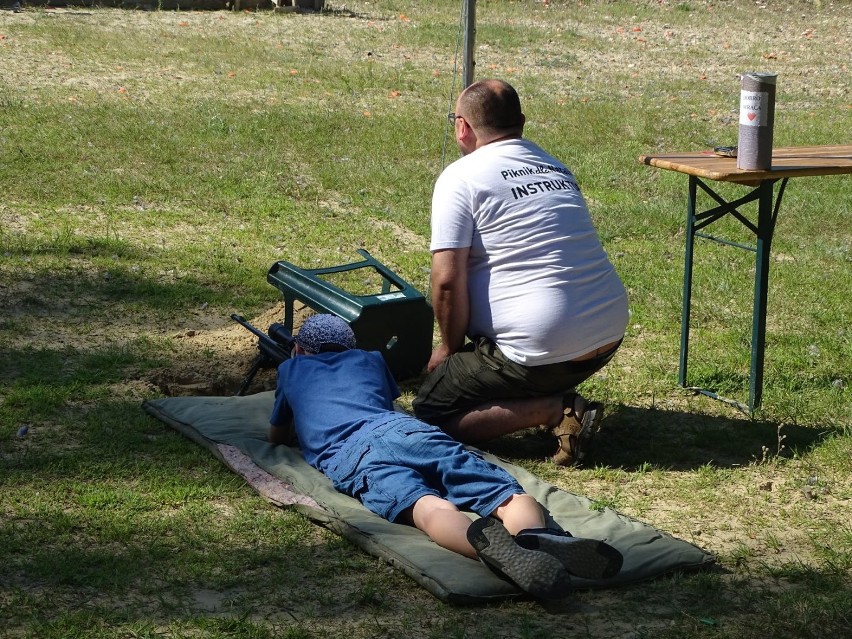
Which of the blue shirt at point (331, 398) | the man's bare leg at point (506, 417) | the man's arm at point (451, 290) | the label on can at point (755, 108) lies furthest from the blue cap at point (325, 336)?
the label on can at point (755, 108)

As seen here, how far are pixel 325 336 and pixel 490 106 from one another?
1209 mm

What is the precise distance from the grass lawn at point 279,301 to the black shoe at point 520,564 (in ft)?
0.41

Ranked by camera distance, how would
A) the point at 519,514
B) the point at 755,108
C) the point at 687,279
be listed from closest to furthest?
the point at 519,514, the point at 755,108, the point at 687,279

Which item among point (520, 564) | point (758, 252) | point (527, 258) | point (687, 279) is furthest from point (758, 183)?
point (520, 564)

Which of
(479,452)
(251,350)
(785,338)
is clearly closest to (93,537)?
(479,452)

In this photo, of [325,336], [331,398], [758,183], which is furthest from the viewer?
[758,183]

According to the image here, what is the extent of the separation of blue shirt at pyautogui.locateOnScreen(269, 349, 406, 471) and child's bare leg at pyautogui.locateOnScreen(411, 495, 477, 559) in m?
0.42

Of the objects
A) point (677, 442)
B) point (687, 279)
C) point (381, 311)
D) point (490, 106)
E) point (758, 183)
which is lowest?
point (677, 442)

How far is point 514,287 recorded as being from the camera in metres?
4.71

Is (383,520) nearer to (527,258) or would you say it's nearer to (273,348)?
(527,258)

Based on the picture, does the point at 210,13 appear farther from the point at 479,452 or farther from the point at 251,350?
the point at 479,452

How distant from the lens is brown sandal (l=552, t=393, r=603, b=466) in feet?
15.6

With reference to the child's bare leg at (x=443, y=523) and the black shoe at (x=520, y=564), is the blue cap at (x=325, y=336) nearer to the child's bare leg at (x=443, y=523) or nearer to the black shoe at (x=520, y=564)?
the child's bare leg at (x=443, y=523)

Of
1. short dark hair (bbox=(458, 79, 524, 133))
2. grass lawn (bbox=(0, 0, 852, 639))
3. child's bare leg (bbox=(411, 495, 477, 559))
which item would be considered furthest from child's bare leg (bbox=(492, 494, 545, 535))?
short dark hair (bbox=(458, 79, 524, 133))
